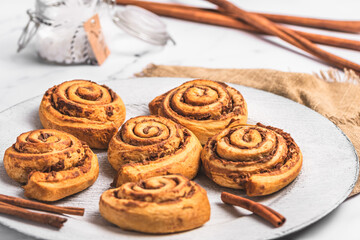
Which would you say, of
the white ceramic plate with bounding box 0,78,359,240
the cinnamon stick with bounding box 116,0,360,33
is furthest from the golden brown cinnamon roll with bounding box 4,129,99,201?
the cinnamon stick with bounding box 116,0,360,33

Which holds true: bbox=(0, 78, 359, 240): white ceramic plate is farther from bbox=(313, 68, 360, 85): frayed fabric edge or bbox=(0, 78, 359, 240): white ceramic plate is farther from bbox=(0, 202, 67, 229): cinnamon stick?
bbox=(313, 68, 360, 85): frayed fabric edge

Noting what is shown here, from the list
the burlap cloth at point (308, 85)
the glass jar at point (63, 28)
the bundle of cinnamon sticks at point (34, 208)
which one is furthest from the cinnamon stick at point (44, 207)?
the glass jar at point (63, 28)

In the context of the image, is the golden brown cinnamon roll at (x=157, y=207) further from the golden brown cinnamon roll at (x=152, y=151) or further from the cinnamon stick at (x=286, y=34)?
the cinnamon stick at (x=286, y=34)

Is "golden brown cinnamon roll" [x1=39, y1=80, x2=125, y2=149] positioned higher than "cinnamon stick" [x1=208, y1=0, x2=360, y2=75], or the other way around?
"cinnamon stick" [x1=208, y1=0, x2=360, y2=75]

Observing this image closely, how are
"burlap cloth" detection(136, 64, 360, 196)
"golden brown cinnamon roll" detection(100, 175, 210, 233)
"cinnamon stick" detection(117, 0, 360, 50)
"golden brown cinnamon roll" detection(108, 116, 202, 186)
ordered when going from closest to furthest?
"golden brown cinnamon roll" detection(100, 175, 210, 233)
"golden brown cinnamon roll" detection(108, 116, 202, 186)
"burlap cloth" detection(136, 64, 360, 196)
"cinnamon stick" detection(117, 0, 360, 50)

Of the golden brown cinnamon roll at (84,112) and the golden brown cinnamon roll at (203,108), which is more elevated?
the golden brown cinnamon roll at (203,108)

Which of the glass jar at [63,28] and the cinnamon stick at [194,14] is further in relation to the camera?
the cinnamon stick at [194,14]

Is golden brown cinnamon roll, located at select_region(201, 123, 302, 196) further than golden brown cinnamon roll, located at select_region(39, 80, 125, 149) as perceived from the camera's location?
No
